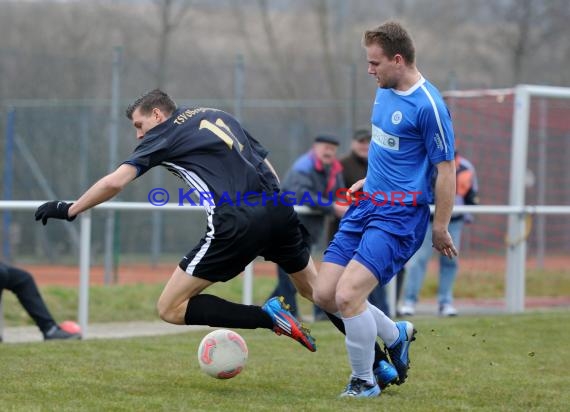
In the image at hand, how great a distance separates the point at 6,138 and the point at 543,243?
8253 mm

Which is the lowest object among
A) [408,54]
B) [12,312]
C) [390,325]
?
[12,312]

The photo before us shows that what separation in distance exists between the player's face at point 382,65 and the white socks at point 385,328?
1.31 meters

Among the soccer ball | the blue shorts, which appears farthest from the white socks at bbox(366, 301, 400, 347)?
the soccer ball

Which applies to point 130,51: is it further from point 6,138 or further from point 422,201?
point 422,201

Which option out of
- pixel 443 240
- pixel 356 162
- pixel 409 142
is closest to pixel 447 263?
pixel 356 162

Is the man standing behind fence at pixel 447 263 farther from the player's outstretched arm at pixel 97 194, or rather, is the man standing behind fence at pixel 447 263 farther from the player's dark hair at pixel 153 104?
the player's outstretched arm at pixel 97 194

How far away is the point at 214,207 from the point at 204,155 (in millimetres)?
305

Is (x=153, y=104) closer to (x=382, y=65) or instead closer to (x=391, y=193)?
(x=382, y=65)

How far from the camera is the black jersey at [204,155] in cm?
596

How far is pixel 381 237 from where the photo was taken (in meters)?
5.86

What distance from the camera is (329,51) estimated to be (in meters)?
25.3

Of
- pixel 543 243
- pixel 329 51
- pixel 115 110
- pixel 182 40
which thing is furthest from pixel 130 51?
pixel 543 243

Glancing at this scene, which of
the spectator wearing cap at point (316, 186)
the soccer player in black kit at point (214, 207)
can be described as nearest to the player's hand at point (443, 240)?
the soccer player in black kit at point (214, 207)

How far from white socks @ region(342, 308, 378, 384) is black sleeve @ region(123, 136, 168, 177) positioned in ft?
4.55
